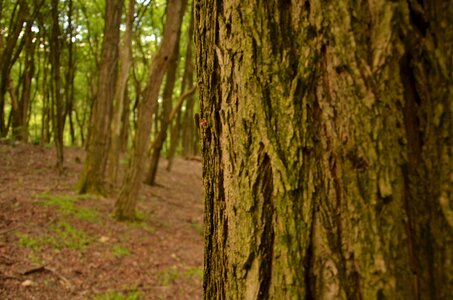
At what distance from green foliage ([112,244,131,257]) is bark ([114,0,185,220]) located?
134 cm

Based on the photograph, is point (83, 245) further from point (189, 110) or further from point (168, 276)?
point (189, 110)

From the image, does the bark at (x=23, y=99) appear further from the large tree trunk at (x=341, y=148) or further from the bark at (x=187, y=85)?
the large tree trunk at (x=341, y=148)

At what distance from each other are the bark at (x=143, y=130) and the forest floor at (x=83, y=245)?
383mm

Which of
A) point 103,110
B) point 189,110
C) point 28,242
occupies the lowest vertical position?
point 28,242

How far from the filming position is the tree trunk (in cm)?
962

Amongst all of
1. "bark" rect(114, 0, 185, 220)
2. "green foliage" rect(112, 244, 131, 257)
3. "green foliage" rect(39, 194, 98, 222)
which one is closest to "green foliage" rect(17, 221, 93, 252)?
"green foliage" rect(112, 244, 131, 257)

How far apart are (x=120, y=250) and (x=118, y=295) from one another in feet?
5.18

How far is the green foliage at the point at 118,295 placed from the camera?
5455 mm

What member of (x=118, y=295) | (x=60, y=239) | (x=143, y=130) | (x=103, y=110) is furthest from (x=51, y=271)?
(x=103, y=110)

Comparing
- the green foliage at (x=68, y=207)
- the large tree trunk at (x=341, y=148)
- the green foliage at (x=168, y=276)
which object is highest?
the large tree trunk at (x=341, y=148)

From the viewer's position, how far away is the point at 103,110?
32.4ft

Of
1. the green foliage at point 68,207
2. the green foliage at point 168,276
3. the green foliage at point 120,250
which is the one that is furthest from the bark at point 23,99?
the green foliage at point 168,276

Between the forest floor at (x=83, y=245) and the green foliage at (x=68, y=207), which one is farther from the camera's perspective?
the green foliage at (x=68, y=207)

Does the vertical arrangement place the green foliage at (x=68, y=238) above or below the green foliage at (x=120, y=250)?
above
